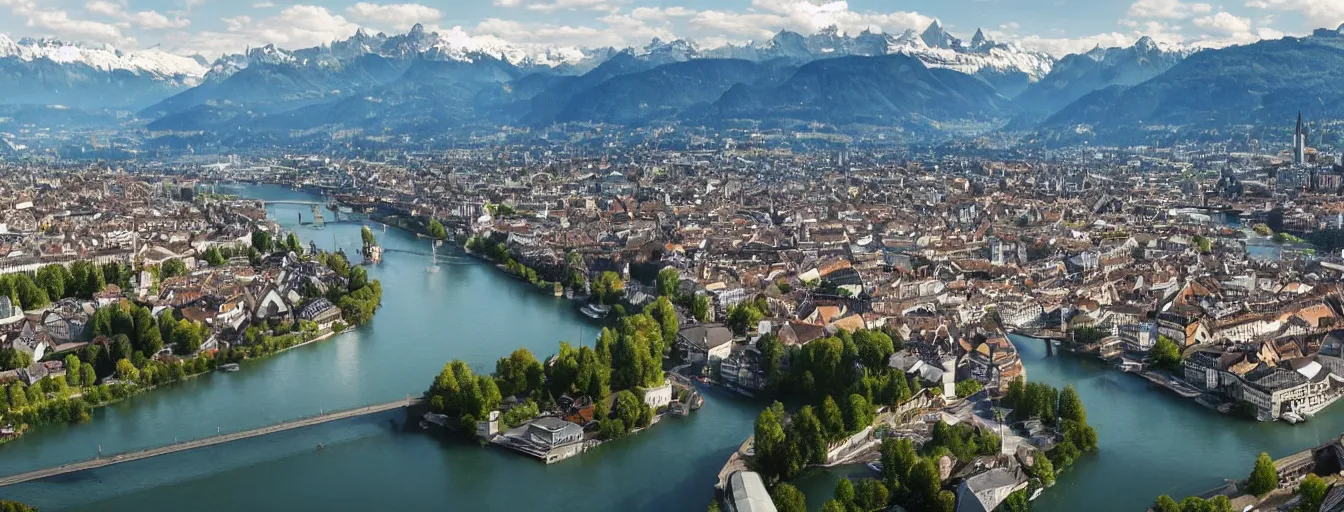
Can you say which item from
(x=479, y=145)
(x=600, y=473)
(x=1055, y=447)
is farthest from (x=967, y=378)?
(x=479, y=145)

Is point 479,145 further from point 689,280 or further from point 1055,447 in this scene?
point 1055,447

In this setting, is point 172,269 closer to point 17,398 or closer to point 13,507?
point 17,398

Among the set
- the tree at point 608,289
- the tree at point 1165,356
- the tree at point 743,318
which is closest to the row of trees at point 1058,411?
the tree at point 1165,356

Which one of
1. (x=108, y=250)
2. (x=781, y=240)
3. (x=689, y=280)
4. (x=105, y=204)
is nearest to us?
(x=689, y=280)

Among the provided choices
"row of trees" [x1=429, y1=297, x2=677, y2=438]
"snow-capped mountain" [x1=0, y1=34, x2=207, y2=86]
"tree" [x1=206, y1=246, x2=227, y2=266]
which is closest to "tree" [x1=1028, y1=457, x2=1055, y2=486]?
"row of trees" [x1=429, y1=297, x2=677, y2=438]

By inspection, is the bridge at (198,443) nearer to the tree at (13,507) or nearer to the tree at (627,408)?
the tree at (13,507)
